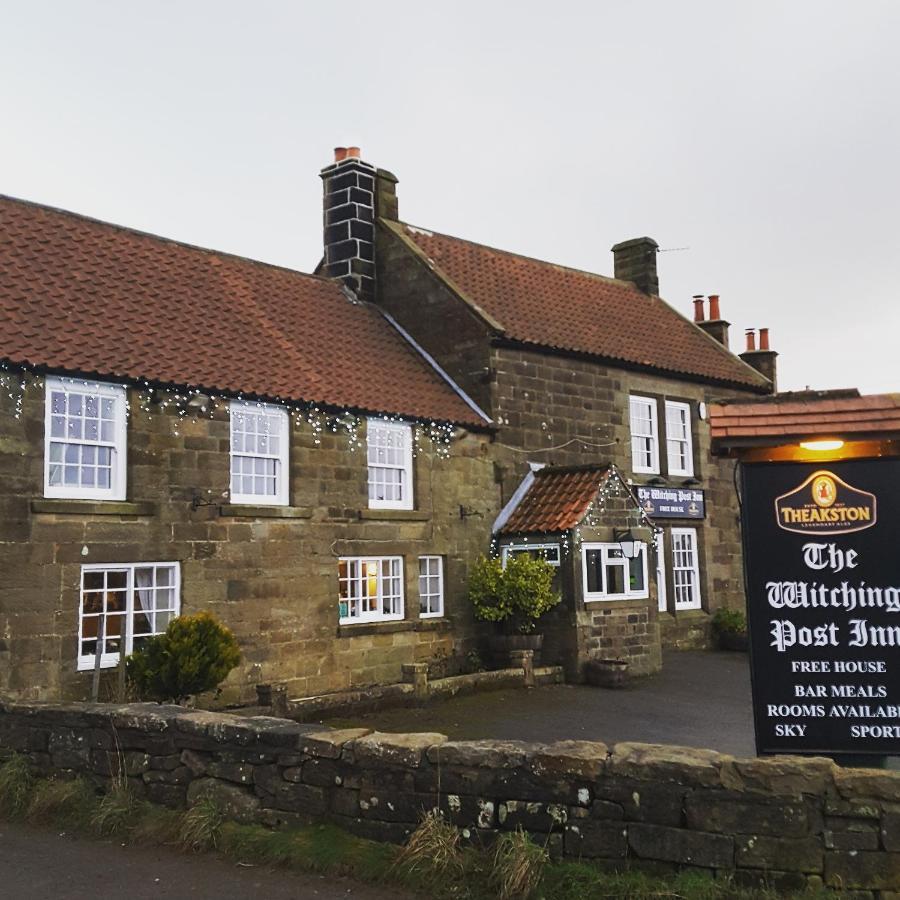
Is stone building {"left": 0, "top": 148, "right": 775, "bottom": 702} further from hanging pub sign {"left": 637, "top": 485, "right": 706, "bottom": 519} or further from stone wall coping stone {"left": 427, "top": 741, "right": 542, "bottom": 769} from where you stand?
stone wall coping stone {"left": 427, "top": 741, "right": 542, "bottom": 769}

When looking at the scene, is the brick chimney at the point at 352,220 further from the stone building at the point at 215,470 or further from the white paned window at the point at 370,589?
the white paned window at the point at 370,589

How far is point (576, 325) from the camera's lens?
21.4 m

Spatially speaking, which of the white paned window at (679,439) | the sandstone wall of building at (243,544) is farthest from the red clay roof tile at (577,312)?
the sandstone wall of building at (243,544)

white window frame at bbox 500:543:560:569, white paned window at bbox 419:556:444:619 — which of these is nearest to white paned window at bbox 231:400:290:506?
white paned window at bbox 419:556:444:619

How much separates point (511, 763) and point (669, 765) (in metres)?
1.00

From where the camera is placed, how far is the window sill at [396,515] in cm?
1574

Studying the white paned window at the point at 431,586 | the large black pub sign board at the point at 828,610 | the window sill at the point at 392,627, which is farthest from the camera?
the white paned window at the point at 431,586

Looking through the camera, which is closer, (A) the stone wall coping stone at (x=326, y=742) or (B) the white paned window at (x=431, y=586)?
(A) the stone wall coping stone at (x=326, y=742)

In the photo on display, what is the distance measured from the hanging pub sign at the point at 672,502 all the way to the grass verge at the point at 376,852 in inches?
598

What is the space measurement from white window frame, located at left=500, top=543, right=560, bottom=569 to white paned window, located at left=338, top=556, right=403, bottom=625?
2284mm

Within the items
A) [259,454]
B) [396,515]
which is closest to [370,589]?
[396,515]

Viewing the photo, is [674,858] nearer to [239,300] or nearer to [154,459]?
[154,459]

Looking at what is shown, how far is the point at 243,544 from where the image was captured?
13867mm

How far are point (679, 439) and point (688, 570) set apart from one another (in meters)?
3.10
